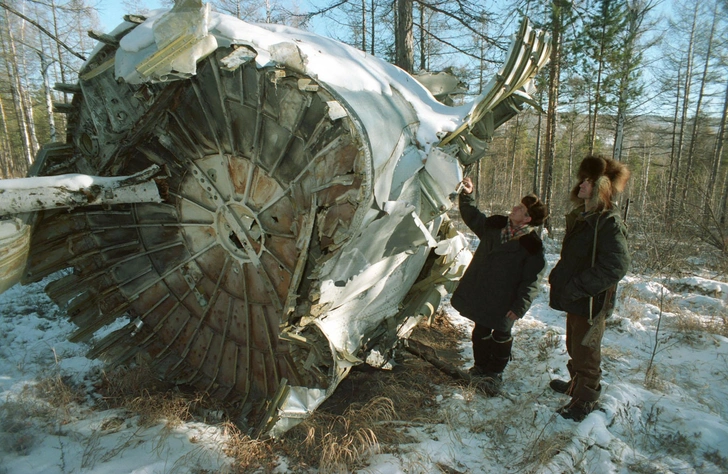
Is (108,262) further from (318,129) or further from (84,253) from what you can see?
(318,129)

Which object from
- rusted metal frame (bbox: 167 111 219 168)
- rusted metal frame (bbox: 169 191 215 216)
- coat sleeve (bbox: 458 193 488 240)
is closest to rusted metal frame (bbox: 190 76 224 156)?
rusted metal frame (bbox: 167 111 219 168)

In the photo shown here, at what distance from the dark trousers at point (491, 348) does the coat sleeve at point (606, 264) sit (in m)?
0.88

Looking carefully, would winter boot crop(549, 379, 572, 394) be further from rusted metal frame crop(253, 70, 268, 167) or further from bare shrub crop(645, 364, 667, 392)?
rusted metal frame crop(253, 70, 268, 167)

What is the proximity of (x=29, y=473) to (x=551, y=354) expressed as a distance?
467cm

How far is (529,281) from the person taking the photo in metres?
3.47

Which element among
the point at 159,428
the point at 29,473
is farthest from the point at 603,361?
the point at 29,473

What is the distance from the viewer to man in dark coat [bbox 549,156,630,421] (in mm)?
2959

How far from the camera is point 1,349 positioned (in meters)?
4.46

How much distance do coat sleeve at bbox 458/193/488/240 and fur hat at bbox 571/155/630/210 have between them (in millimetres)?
902

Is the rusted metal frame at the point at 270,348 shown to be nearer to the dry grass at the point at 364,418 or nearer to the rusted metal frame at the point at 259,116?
the dry grass at the point at 364,418

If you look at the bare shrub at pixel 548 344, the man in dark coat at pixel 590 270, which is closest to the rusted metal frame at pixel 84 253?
the man in dark coat at pixel 590 270

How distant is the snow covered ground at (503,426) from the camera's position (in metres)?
2.70

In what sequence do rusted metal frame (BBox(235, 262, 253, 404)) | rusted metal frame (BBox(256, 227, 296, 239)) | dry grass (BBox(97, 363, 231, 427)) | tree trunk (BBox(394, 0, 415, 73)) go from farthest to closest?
tree trunk (BBox(394, 0, 415, 73)) → rusted metal frame (BBox(235, 262, 253, 404)) → dry grass (BBox(97, 363, 231, 427)) → rusted metal frame (BBox(256, 227, 296, 239))

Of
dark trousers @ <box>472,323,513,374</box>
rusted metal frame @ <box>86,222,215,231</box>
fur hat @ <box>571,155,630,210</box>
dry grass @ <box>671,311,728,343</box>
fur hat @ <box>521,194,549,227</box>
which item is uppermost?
fur hat @ <box>571,155,630,210</box>
